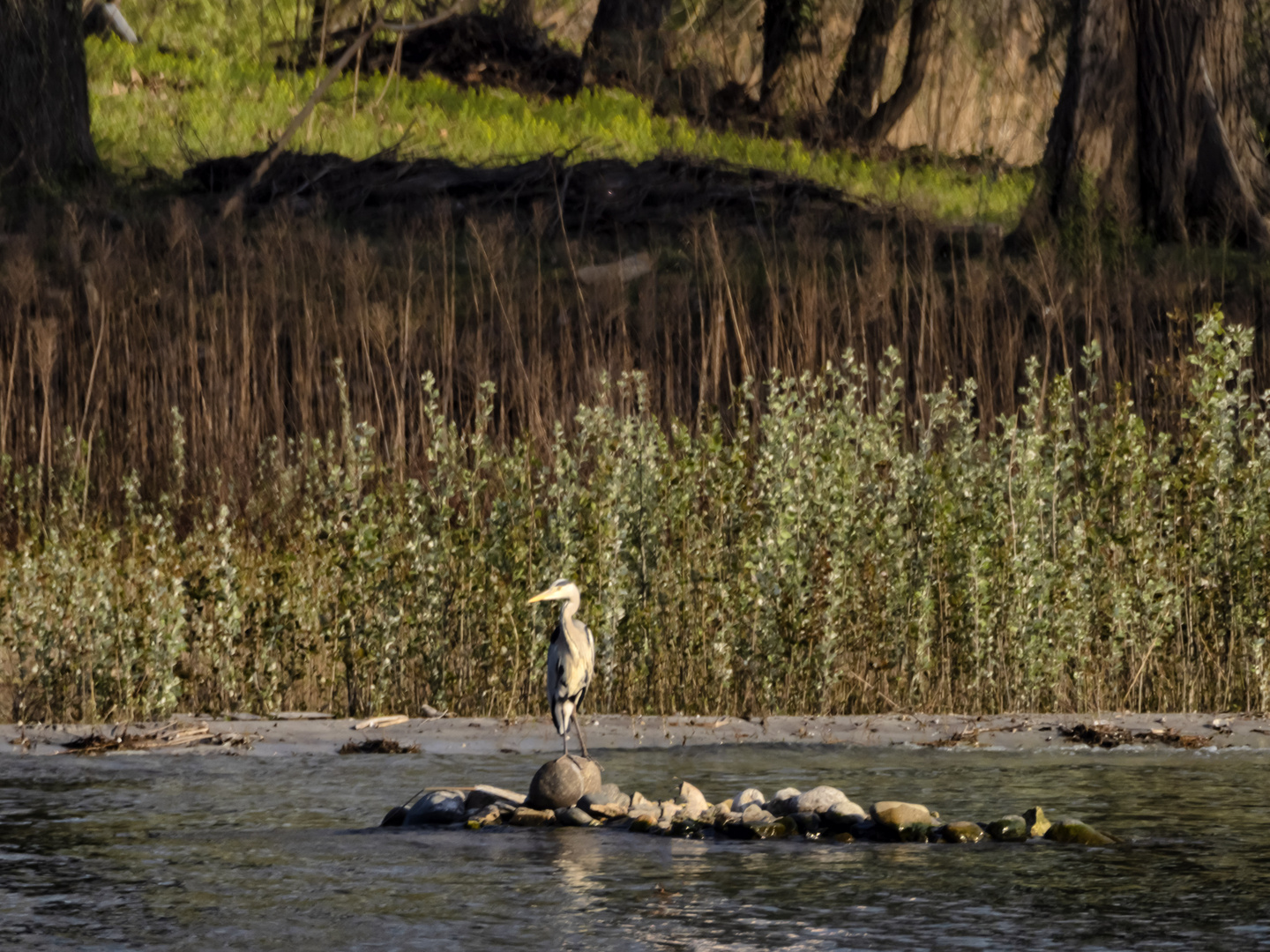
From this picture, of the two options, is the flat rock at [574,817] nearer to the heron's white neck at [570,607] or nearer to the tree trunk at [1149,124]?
the heron's white neck at [570,607]

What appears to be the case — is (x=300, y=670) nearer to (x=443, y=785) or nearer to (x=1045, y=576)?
(x=443, y=785)

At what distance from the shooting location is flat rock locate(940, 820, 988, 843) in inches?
202

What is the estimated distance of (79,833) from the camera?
5.28m

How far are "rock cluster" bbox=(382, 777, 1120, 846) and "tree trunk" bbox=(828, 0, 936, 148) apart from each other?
17.8 m

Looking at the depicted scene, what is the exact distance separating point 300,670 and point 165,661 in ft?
2.09

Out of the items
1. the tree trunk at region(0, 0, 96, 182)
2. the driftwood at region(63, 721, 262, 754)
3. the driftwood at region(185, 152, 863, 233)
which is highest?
the tree trunk at region(0, 0, 96, 182)

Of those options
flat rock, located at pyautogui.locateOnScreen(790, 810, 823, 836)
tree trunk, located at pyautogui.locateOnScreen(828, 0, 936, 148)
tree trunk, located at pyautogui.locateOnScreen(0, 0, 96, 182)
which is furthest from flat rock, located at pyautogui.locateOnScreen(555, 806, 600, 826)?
tree trunk, located at pyautogui.locateOnScreen(828, 0, 936, 148)

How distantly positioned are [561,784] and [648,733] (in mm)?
1565

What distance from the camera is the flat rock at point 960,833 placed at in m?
5.14

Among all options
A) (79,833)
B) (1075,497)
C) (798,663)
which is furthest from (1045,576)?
(79,833)

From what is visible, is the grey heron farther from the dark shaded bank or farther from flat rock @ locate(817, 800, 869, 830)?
the dark shaded bank

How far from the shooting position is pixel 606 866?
487 centimetres

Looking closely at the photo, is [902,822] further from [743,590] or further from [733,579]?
[733,579]

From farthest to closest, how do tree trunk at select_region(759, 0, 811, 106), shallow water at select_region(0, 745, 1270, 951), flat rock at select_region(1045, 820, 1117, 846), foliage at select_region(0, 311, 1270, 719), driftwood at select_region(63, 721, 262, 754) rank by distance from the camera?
tree trunk at select_region(759, 0, 811, 106), foliage at select_region(0, 311, 1270, 719), driftwood at select_region(63, 721, 262, 754), flat rock at select_region(1045, 820, 1117, 846), shallow water at select_region(0, 745, 1270, 951)
